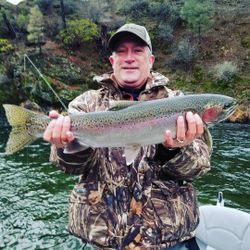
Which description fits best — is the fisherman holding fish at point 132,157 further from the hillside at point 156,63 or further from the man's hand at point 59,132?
the hillside at point 156,63

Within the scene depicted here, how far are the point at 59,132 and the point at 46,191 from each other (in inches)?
301

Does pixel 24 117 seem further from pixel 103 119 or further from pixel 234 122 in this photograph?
pixel 234 122

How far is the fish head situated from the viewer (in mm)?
3291

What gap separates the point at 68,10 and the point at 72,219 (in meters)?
38.1

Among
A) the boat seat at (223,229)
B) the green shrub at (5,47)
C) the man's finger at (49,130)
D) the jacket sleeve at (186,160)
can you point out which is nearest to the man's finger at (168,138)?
the jacket sleeve at (186,160)

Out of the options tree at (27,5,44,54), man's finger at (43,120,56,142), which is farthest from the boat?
tree at (27,5,44,54)

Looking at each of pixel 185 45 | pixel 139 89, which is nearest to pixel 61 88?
pixel 185 45

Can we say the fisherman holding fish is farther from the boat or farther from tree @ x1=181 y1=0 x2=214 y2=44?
tree @ x1=181 y1=0 x2=214 y2=44

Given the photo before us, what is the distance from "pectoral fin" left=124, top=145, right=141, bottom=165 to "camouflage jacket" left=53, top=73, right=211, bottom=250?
150 millimetres

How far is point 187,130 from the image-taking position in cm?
311

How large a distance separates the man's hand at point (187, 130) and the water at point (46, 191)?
439 centimetres

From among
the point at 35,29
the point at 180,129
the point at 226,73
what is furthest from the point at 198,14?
the point at 180,129

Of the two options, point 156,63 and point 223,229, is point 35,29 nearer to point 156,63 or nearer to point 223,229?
point 156,63

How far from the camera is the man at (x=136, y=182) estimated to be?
3.21 m
